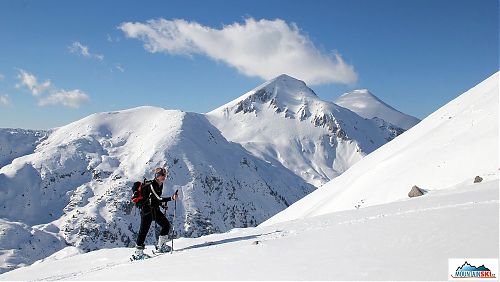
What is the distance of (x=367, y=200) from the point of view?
28797mm

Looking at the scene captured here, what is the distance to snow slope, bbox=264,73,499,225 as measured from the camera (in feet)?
83.3

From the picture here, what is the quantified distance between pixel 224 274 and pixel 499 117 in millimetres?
29280

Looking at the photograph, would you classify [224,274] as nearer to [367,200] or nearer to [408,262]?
[408,262]

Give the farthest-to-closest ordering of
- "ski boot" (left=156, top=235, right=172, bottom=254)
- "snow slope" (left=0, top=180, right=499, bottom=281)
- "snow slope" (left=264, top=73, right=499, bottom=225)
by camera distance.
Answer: "snow slope" (left=264, top=73, right=499, bottom=225)
"ski boot" (left=156, top=235, right=172, bottom=254)
"snow slope" (left=0, top=180, right=499, bottom=281)

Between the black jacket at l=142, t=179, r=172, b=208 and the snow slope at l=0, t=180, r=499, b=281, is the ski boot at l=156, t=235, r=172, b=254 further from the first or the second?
the snow slope at l=0, t=180, r=499, b=281

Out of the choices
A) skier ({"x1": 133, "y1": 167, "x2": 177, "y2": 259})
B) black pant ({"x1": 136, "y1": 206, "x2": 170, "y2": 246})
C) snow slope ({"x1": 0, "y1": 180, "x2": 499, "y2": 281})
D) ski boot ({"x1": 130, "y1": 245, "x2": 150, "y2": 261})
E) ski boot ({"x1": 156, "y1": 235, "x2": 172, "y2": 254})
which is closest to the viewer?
snow slope ({"x1": 0, "y1": 180, "x2": 499, "y2": 281})

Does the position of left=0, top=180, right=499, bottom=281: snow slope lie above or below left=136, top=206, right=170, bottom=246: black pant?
below

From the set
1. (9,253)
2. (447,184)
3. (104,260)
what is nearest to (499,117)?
(447,184)

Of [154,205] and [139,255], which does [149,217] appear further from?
[139,255]
